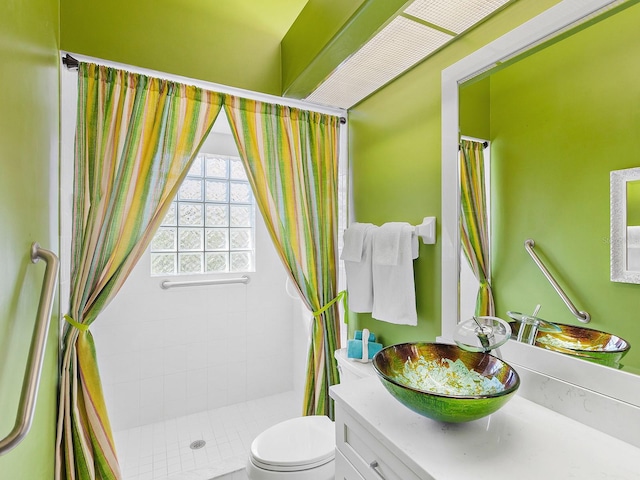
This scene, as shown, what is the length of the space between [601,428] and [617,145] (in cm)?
73

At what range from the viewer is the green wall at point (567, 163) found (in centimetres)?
83

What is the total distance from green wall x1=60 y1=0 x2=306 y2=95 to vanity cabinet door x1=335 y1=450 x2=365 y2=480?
5.96ft

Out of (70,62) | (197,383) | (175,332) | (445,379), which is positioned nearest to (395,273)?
(445,379)

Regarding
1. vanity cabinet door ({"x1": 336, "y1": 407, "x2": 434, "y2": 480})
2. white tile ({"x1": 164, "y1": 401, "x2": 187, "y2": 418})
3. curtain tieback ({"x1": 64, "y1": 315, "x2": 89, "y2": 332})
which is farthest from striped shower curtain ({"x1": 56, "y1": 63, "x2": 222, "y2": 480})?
vanity cabinet door ({"x1": 336, "y1": 407, "x2": 434, "y2": 480})

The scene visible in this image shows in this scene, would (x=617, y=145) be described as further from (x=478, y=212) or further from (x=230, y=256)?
(x=230, y=256)

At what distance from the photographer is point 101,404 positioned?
1.50 meters

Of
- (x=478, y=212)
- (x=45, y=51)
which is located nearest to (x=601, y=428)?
(x=478, y=212)

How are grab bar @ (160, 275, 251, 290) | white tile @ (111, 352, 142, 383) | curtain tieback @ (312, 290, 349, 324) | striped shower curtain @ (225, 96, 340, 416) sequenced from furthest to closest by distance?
grab bar @ (160, 275, 251, 290) → white tile @ (111, 352, 142, 383) → curtain tieback @ (312, 290, 349, 324) → striped shower curtain @ (225, 96, 340, 416)

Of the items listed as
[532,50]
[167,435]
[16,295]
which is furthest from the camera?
[167,435]

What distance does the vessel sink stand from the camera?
2.79ft

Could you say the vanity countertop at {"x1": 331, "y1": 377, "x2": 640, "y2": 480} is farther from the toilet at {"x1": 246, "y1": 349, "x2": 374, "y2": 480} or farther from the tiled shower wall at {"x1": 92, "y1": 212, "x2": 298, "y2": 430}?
the tiled shower wall at {"x1": 92, "y1": 212, "x2": 298, "y2": 430}

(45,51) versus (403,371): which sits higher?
(45,51)

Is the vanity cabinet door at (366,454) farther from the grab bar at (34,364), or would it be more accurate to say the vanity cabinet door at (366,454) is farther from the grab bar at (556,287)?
the grab bar at (34,364)

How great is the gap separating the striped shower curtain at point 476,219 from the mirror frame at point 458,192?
29mm
